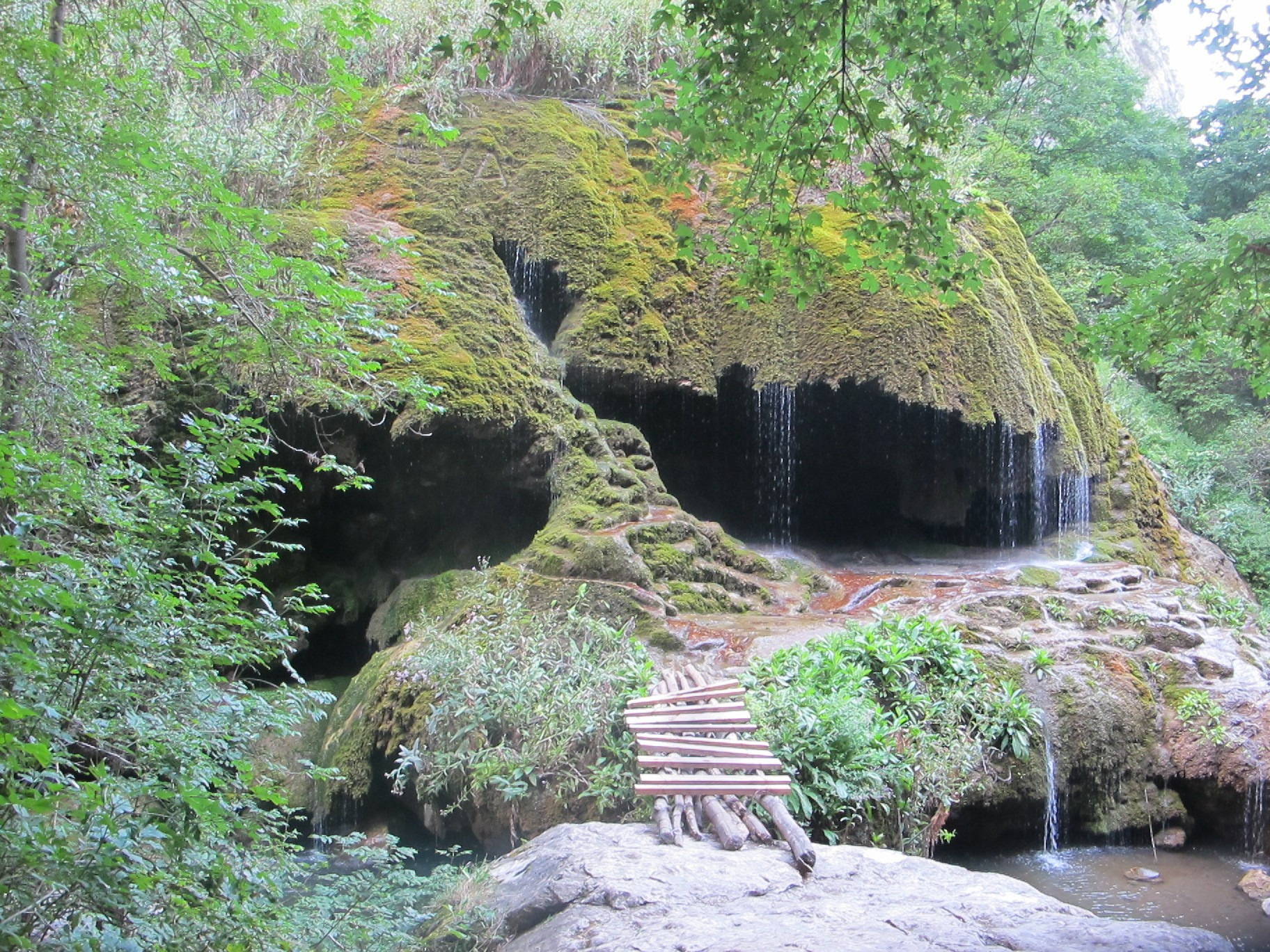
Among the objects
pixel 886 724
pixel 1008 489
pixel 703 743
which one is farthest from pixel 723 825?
pixel 1008 489

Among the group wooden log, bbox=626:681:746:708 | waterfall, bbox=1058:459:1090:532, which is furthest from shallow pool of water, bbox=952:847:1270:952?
waterfall, bbox=1058:459:1090:532

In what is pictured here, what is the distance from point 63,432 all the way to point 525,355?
20.4 feet

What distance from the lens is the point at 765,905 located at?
13.2 ft

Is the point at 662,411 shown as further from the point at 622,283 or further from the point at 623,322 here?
the point at 622,283

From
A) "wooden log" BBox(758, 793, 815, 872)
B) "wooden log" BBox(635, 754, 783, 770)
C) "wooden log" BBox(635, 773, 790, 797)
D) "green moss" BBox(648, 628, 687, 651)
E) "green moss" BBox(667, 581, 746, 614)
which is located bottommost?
"wooden log" BBox(758, 793, 815, 872)

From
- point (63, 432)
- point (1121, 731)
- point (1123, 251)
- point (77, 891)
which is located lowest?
point (1121, 731)

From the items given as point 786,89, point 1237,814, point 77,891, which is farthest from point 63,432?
point 1237,814

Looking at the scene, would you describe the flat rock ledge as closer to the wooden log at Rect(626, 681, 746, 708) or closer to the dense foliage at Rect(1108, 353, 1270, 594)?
the wooden log at Rect(626, 681, 746, 708)

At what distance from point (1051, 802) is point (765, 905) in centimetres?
417

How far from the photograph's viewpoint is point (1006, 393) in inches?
455

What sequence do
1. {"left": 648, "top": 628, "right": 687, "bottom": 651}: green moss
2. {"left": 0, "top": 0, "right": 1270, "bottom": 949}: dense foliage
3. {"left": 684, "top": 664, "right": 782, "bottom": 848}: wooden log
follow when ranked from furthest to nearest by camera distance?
{"left": 648, "top": 628, "right": 687, "bottom": 651}: green moss, {"left": 684, "top": 664, "right": 782, "bottom": 848}: wooden log, {"left": 0, "top": 0, "right": 1270, "bottom": 949}: dense foliage

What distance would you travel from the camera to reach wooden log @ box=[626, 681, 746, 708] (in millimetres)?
6027

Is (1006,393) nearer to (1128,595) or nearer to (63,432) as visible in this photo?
(1128,595)

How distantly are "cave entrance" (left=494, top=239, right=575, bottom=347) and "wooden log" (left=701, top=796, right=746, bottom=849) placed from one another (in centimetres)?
688
